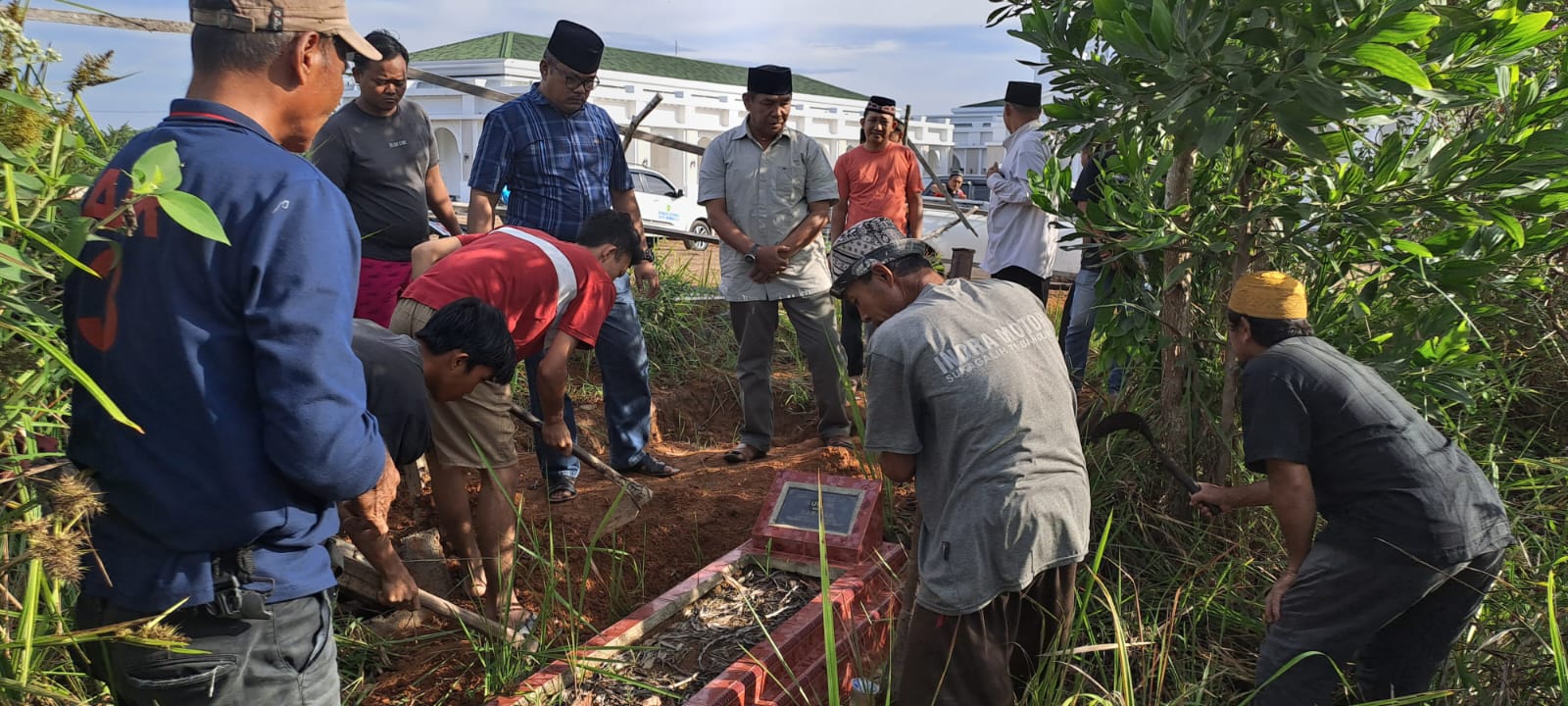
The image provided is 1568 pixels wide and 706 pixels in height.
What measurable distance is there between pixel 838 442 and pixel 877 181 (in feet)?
5.74

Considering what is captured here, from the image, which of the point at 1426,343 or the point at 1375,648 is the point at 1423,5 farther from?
the point at 1375,648

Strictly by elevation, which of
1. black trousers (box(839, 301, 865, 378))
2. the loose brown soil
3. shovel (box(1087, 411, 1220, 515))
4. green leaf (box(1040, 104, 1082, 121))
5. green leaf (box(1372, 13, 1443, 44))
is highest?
green leaf (box(1372, 13, 1443, 44))

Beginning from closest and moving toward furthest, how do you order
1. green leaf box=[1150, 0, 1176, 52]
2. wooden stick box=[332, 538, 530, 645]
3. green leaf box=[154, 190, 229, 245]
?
green leaf box=[154, 190, 229, 245], green leaf box=[1150, 0, 1176, 52], wooden stick box=[332, 538, 530, 645]

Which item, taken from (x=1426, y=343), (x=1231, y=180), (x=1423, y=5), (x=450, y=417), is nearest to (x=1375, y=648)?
(x=1426, y=343)

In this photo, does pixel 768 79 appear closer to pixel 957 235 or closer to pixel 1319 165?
pixel 1319 165

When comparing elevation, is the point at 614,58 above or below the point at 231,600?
above

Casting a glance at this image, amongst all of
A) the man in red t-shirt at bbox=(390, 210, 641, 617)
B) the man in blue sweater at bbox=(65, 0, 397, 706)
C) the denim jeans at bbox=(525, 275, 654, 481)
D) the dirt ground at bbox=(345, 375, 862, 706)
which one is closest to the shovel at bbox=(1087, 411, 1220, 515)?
the dirt ground at bbox=(345, 375, 862, 706)

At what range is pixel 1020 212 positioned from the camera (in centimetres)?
564

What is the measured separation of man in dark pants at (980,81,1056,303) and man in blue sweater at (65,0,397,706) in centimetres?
437

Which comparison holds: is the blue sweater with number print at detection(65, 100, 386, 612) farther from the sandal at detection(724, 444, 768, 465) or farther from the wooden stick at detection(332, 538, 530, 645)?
the sandal at detection(724, 444, 768, 465)

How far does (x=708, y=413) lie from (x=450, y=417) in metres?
2.87

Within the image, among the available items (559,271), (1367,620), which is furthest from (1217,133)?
(559,271)

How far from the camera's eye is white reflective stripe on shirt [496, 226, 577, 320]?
3.67 metres

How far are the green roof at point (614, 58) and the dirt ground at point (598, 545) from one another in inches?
835
